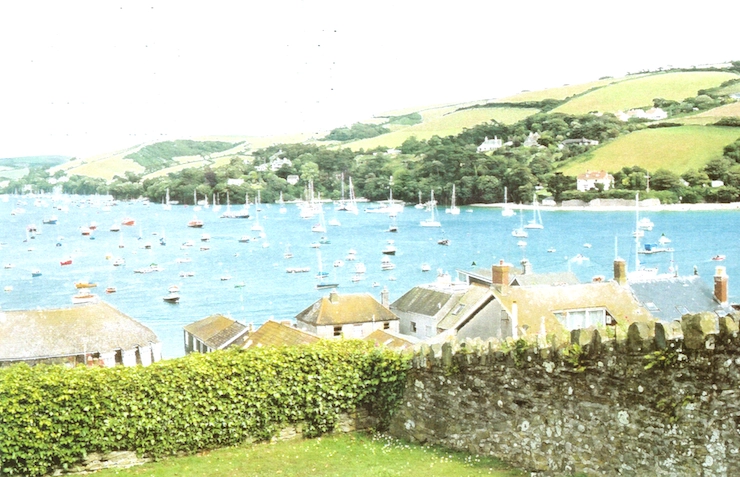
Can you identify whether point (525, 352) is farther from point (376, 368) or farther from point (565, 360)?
point (376, 368)

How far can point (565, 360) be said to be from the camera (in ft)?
35.0

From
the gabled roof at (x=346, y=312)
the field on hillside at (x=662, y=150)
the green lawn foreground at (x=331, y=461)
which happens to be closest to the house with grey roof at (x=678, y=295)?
the gabled roof at (x=346, y=312)

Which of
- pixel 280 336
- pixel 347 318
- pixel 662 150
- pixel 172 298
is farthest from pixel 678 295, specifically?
pixel 662 150

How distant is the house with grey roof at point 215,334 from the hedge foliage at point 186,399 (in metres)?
25.5

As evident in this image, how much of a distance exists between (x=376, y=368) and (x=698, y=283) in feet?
79.0

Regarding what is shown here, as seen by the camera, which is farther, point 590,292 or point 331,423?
point 590,292

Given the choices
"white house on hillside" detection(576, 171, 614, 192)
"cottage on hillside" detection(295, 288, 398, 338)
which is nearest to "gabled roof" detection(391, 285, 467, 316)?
"cottage on hillside" detection(295, 288, 398, 338)

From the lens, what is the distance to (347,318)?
1580 inches

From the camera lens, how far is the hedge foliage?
12930 millimetres

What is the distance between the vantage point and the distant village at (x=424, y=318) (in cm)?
2367

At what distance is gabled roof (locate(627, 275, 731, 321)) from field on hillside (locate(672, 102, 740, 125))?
163m

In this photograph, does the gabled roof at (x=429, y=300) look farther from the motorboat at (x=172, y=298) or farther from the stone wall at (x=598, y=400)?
the motorboat at (x=172, y=298)

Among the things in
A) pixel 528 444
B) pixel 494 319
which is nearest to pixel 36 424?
pixel 528 444

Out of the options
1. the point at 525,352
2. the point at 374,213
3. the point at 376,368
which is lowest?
the point at 374,213
